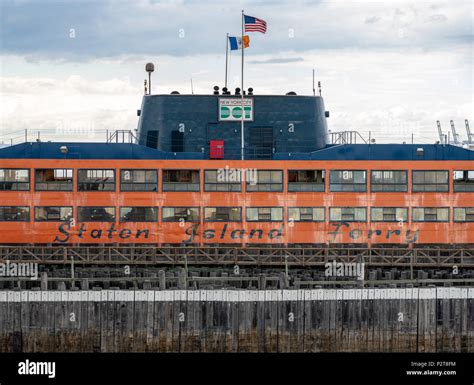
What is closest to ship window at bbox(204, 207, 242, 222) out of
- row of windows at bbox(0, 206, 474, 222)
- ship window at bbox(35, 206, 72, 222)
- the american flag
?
row of windows at bbox(0, 206, 474, 222)

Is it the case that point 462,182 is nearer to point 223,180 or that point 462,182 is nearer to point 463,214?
point 463,214

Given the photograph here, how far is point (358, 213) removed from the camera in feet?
208

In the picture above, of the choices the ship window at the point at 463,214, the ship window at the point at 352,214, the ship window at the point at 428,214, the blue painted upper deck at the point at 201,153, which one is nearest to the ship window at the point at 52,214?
the blue painted upper deck at the point at 201,153

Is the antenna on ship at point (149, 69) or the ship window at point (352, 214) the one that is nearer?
the ship window at point (352, 214)

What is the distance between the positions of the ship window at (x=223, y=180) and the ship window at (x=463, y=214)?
51.4 feet

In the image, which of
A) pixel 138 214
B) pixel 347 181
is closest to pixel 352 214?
pixel 347 181

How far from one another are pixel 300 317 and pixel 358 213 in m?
19.4

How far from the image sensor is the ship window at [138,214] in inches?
2473

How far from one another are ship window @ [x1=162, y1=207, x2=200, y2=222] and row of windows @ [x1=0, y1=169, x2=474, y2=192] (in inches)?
53.4

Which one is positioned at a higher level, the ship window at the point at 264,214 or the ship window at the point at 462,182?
the ship window at the point at 462,182

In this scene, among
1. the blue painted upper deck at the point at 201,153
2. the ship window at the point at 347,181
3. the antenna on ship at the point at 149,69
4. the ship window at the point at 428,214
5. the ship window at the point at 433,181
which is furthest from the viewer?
the antenna on ship at the point at 149,69

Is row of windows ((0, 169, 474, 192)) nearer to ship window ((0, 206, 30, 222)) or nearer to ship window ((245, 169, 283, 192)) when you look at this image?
ship window ((245, 169, 283, 192))

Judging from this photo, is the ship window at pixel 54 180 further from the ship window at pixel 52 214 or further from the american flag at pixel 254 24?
the american flag at pixel 254 24

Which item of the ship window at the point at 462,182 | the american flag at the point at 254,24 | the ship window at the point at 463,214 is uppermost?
the american flag at the point at 254,24
